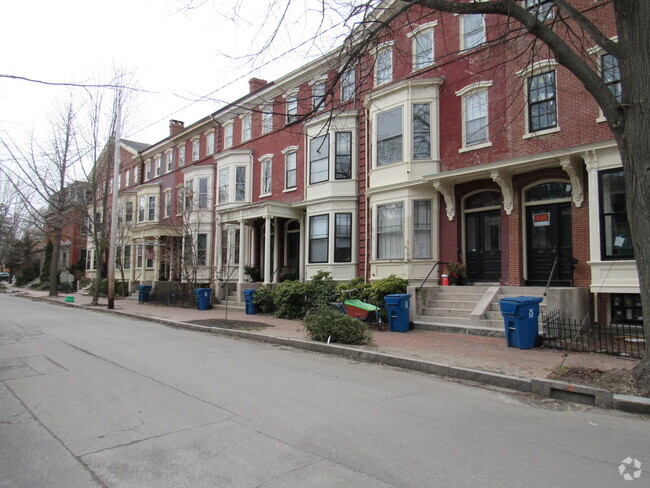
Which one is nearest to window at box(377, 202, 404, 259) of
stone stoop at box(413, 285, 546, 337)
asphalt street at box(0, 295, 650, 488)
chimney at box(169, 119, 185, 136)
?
stone stoop at box(413, 285, 546, 337)

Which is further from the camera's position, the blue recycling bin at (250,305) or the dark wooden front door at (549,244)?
the blue recycling bin at (250,305)

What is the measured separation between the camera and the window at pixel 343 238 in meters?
18.4

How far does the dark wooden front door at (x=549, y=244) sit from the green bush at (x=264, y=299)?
9.44 metres

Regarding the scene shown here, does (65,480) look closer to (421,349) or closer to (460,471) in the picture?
(460,471)

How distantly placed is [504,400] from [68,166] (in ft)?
91.9

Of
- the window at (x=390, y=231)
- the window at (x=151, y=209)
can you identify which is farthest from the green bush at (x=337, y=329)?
the window at (x=151, y=209)

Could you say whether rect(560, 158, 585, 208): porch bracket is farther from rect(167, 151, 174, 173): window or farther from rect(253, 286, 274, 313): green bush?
rect(167, 151, 174, 173): window

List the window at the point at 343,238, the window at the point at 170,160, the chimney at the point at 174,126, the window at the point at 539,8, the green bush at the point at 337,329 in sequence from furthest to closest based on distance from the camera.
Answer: the chimney at the point at 174,126
the window at the point at 170,160
the window at the point at 343,238
the green bush at the point at 337,329
the window at the point at 539,8

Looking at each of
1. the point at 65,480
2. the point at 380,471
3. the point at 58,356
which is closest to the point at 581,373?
the point at 380,471

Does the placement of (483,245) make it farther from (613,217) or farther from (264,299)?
(264,299)

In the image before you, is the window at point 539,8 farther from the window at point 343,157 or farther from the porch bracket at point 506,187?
the window at point 343,157

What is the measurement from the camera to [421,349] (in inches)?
373

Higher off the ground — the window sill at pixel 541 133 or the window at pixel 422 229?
the window sill at pixel 541 133

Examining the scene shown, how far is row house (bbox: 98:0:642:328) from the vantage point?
1121 cm
